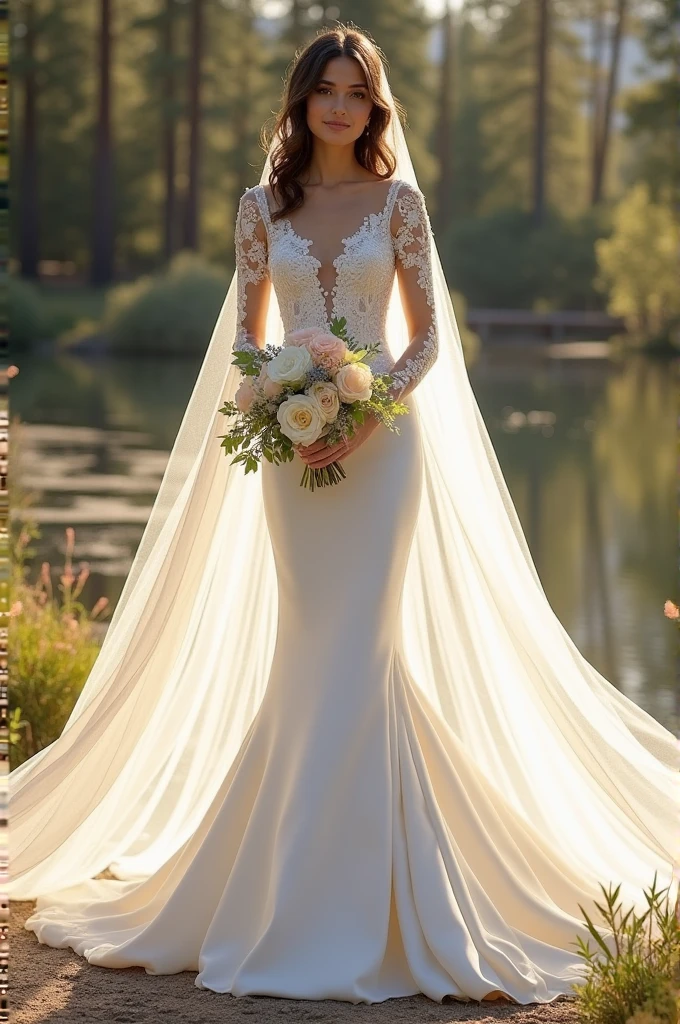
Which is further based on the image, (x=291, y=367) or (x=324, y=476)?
(x=324, y=476)

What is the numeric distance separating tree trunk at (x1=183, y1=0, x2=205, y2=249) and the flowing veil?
119 ft

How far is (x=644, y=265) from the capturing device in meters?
37.4

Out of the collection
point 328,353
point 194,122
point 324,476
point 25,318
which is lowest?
point 324,476

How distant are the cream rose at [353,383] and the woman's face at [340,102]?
90cm

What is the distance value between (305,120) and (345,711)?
6.25 ft

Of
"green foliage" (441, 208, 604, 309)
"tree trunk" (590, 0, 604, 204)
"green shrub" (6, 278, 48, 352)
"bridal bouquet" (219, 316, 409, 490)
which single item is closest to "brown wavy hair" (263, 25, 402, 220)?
"bridal bouquet" (219, 316, 409, 490)

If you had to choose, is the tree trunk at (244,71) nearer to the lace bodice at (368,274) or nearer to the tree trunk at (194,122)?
the tree trunk at (194,122)

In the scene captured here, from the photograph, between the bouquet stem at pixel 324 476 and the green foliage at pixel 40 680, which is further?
the green foliage at pixel 40 680

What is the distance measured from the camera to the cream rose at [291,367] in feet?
14.3

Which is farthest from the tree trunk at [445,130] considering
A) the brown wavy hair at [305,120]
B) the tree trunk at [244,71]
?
the brown wavy hair at [305,120]

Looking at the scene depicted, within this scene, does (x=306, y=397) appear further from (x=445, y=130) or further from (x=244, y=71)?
(x=244, y=71)

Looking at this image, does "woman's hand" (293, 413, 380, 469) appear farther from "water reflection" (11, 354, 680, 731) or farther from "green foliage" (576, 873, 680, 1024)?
"water reflection" (11, 354, 680, 731)

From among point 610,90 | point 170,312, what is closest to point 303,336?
point 170,312

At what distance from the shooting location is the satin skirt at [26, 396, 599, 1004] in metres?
4.31
